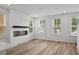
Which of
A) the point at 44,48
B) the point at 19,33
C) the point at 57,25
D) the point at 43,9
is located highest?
the point at 43,9

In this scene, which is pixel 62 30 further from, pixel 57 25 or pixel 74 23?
pixel 74 23

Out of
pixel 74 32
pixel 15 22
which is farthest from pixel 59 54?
pixel 15 22

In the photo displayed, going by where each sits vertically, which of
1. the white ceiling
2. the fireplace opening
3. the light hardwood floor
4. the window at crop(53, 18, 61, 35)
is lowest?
the light hardwood floor

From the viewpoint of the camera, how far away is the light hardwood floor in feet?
5.12

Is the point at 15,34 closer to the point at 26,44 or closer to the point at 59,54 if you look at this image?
the point at 26,44

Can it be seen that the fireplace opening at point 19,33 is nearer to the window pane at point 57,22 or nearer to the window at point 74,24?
the window pane at point 57,22

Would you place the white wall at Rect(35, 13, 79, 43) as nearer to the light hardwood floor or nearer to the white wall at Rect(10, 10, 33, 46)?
the light hardwood floor

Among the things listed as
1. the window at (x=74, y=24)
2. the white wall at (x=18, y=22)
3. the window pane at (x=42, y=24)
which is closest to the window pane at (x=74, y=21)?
the window at (x=74, y=24)

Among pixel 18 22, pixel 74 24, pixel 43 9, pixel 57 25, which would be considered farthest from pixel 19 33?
pixel 74 24

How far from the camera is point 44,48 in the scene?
1.74 m

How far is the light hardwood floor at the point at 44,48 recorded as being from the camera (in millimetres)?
1561

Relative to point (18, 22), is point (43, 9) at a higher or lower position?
higher

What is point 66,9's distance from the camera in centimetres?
170

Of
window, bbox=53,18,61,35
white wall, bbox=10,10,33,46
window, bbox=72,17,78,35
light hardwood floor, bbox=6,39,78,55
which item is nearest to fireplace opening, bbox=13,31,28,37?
white wall, bbox=10,10,33,46
